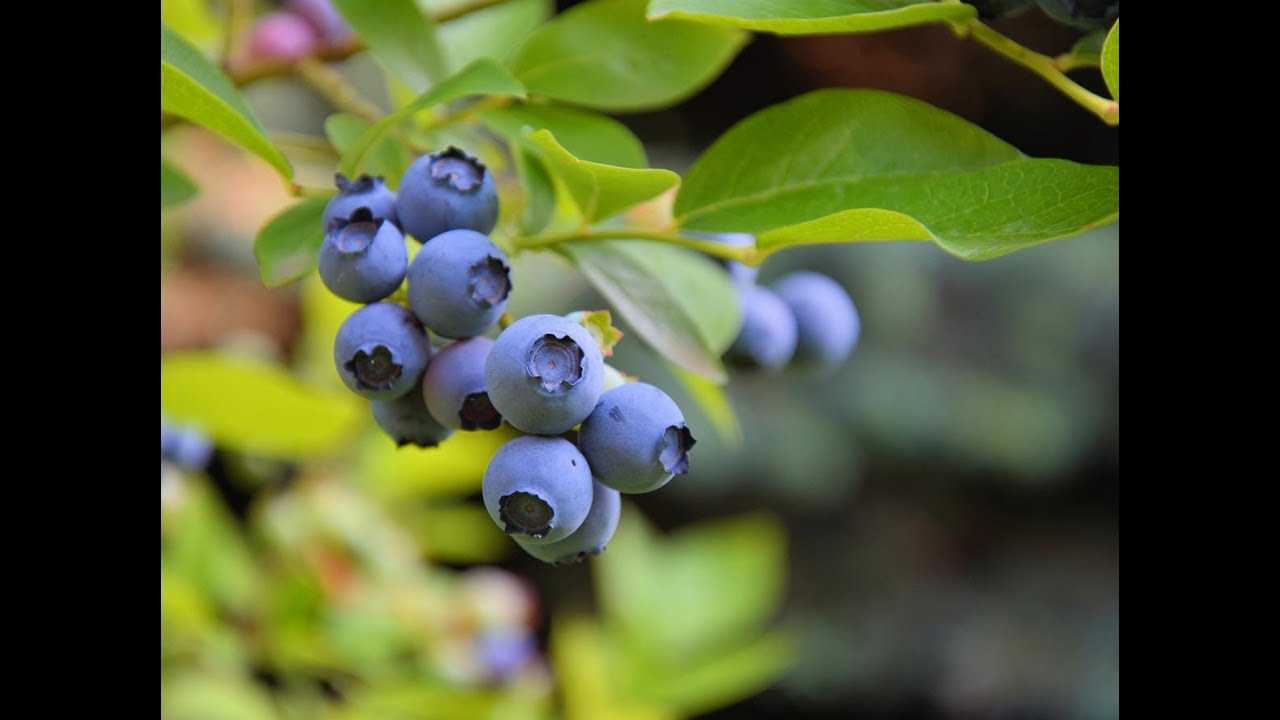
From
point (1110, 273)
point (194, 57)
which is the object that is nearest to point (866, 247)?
point (1110, 273)

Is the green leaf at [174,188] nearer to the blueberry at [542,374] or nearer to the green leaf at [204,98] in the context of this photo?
the green leaf at [204,98]

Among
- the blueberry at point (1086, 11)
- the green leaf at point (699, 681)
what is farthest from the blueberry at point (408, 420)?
the green leaf at point (699, 681)

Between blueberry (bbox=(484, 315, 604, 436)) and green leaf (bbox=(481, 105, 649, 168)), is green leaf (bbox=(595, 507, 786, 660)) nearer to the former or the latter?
green leaf (bbox=(481, 105, 649, 168))

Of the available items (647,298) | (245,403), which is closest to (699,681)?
(245,403)

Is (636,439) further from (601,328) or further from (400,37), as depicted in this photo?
(400,37)

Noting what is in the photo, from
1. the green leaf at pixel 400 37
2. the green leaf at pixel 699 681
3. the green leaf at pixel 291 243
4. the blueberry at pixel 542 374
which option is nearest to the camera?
the blueberry at pixel 542 374

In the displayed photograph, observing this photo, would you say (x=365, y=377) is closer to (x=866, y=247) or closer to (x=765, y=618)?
(x=866, y=247)
